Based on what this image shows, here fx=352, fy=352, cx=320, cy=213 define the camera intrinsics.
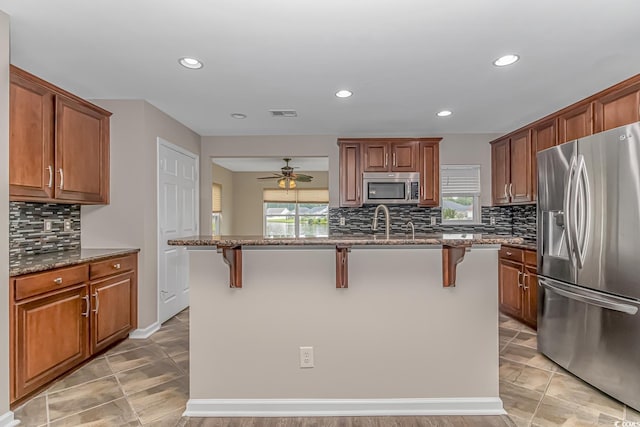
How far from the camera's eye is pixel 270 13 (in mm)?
1938

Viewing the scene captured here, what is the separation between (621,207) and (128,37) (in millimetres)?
3277

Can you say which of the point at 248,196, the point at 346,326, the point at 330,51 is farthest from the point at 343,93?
the point at 248,196

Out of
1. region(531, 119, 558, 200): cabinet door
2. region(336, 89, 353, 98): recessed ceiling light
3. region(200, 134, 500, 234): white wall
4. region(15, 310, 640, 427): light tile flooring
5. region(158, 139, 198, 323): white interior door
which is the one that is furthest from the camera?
region(200, 134, 500, 234): white wall

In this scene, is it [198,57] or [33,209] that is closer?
[198,57]

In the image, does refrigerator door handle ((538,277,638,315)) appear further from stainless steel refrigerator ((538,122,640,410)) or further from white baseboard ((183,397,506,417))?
white baseboard ((183,397,506,417))

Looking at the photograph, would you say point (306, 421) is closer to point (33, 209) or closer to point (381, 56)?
point (381, 56)

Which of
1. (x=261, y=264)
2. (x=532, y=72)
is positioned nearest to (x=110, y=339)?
(x=261, y=264)

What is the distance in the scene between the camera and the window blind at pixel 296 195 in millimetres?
8703

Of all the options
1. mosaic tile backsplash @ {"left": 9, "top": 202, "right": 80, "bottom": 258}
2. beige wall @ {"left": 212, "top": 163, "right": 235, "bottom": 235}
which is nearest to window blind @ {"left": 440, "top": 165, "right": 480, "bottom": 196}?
mosaic tile backsplash @ {"left": 9, "top": 202, "right": 80, "bottom": 258}

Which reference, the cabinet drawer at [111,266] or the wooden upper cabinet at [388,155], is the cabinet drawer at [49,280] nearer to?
the cabinet drawer at [111,266]

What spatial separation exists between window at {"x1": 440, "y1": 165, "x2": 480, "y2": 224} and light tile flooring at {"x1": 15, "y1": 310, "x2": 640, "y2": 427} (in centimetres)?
220

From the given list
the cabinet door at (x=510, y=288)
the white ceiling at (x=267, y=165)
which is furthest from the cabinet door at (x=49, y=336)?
the white ceiling at (x=267, y=165)

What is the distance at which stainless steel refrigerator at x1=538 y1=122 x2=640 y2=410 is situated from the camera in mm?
2184

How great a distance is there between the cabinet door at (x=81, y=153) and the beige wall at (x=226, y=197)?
4.21 meters
